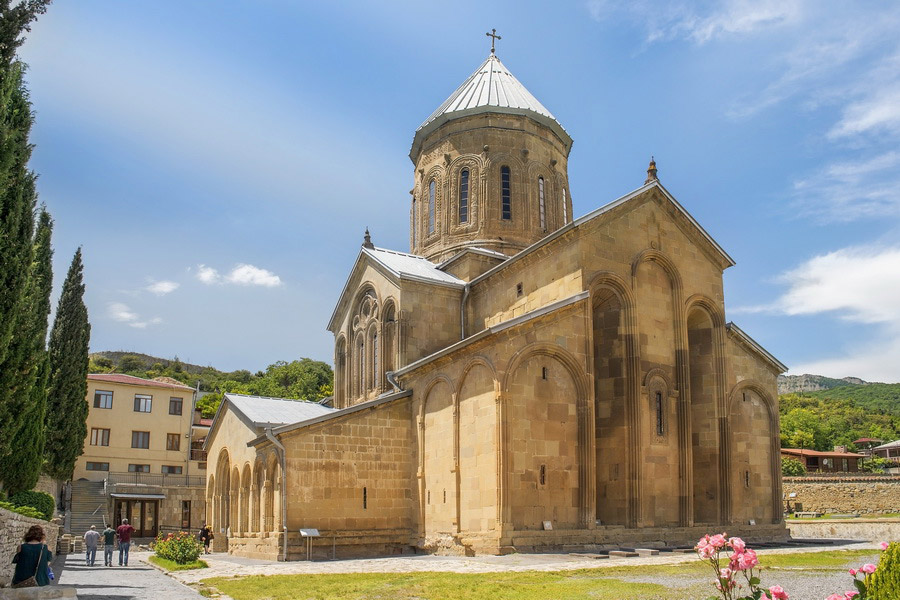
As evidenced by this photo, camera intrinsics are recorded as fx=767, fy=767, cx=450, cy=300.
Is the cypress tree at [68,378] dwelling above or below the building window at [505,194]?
below

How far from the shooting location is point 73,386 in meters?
29.0

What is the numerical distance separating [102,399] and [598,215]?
3009cm

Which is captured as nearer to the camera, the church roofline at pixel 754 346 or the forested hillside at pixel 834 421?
the church roofline at pixel 754 346

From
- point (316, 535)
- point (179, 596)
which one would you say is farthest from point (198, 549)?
point (179, 596)

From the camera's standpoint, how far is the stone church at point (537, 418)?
55.0ft

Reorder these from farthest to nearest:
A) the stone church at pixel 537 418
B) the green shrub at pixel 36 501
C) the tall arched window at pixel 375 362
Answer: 1. the tall arched window at pixel 375 362
2. the green shrub at pixel 36 501
3. the stone church at pixel 537 418

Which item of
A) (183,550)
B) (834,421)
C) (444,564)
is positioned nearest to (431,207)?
(183,550)

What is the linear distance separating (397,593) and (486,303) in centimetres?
1193

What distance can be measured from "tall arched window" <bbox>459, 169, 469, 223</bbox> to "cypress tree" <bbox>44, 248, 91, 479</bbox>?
49.9 feet

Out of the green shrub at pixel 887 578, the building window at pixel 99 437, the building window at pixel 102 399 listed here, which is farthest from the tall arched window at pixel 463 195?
the building window at pixel 99 437

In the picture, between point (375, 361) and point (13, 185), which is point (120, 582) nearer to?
point (13, 185)

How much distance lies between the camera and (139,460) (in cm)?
3906

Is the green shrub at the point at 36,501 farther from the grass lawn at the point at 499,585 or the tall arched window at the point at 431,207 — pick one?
the tall arched window at the point at 431,207

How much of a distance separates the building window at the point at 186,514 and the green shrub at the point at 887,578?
3349cm
